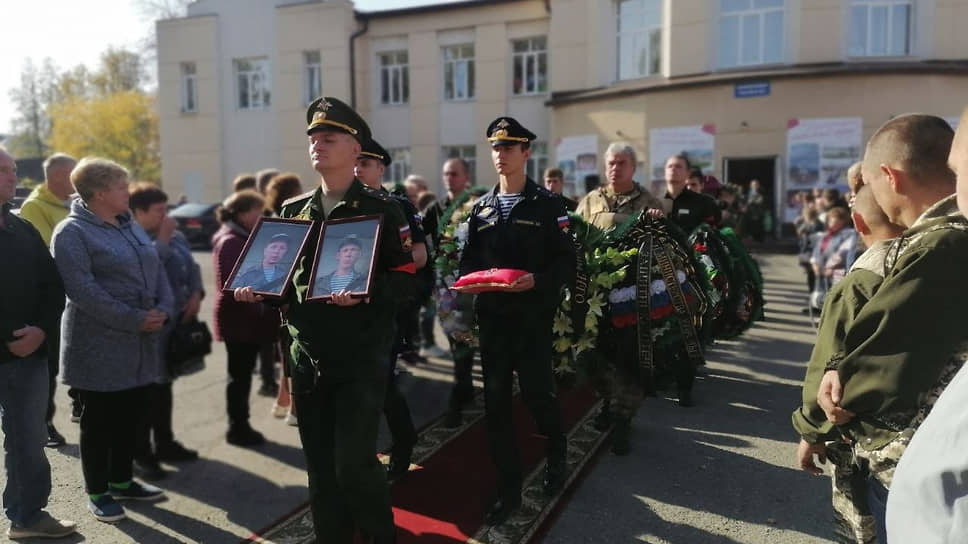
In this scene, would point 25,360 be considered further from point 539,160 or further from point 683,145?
point 539,160

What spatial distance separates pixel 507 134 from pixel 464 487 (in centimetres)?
219

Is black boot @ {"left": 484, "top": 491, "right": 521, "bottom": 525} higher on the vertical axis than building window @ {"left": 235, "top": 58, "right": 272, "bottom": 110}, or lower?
lower

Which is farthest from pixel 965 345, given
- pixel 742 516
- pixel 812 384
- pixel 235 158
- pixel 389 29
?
pixel 235 158

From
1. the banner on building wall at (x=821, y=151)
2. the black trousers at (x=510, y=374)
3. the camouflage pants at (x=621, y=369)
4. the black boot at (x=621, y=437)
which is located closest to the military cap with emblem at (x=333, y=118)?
the black trousers at (x=510, y=374)

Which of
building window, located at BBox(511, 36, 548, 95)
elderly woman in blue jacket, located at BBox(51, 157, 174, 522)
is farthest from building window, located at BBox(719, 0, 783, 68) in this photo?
elderly woman in blue jacket, located at BBox(51, 157, 174, 522)

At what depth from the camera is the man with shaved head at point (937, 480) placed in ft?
3.18

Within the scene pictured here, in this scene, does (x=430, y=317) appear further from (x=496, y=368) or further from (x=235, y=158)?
(x=235, y=158)

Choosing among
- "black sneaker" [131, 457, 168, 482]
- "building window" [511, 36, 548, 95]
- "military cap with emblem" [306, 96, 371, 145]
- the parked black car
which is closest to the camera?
"military cap with emblem" [306, 96, 371, 145]

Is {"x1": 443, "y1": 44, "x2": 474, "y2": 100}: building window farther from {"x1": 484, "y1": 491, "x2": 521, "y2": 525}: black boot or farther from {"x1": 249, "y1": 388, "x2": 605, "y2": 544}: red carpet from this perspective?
{"x1": 484, "y1": 491, "x2": 521, "y2": 525}: black boot

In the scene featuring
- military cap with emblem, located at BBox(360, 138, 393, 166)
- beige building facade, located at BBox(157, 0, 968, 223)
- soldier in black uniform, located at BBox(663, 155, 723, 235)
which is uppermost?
beige building facade, located at BBox(157, 0, 968, 223)

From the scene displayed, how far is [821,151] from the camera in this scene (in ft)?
57.2

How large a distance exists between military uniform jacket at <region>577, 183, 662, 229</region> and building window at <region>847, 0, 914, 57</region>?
51.9ft

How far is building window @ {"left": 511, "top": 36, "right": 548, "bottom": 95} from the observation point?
2280cm

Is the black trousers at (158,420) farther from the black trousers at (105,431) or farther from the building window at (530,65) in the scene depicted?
the building window at (530,65)
